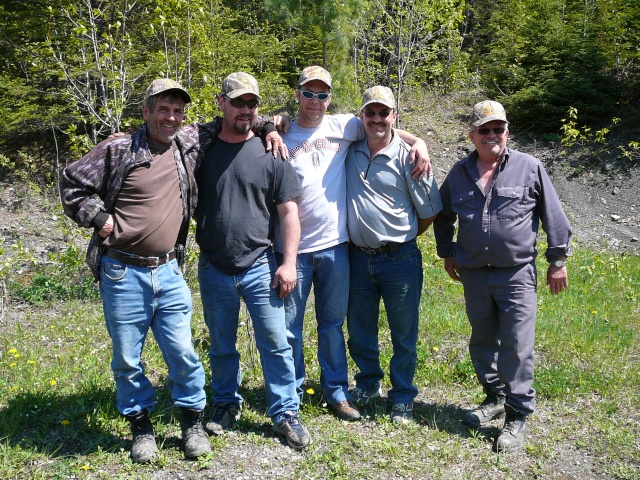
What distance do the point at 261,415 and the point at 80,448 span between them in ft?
3.95

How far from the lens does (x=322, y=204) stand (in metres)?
4.07

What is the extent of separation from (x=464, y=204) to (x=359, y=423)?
170 cm

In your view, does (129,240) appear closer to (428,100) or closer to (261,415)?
(261,415)

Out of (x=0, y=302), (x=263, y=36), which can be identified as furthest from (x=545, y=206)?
(x=263, y=36)

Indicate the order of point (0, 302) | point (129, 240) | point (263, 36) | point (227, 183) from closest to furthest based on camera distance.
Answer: point (129, 240) → point (227, 183) → point (0, 302) → point (263, 36)

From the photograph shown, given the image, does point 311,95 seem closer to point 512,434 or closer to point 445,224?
point 445,224

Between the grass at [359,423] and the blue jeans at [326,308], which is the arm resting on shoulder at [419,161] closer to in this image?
the blue jeans at [326,308]

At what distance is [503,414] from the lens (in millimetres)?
4465

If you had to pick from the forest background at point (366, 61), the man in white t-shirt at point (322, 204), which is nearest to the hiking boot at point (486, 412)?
the man in white t-shirt at point (322, 204)

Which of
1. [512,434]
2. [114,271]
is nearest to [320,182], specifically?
[114,271]

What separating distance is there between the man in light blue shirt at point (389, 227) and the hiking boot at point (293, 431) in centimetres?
71

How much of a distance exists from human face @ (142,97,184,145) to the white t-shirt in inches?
32.4

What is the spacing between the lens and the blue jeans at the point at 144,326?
Answer: 3.52 meters

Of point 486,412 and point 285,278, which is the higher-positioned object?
point 285,278
